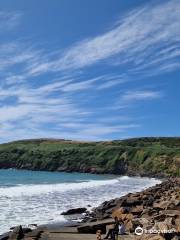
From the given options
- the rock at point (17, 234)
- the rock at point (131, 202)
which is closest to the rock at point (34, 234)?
the rock at point (17, 234)

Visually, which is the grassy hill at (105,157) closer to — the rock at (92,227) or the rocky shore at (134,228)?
the rocky shore at (134,228)

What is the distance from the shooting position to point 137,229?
2186cm

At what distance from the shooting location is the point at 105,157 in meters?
118

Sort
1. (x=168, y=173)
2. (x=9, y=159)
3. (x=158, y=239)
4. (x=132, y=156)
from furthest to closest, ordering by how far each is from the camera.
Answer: (x=9, y=159) < (x=132, y=156) < (x=168, y=173) < (x=158, y=239)

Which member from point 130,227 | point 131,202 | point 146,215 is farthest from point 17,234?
point 131,202

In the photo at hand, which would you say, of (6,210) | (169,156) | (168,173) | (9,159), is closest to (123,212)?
(6,210)

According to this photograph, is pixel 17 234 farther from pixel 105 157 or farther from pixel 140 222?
pixel 105 157

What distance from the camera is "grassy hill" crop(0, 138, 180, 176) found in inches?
3949

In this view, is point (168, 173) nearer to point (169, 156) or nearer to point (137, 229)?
point (169, 156)

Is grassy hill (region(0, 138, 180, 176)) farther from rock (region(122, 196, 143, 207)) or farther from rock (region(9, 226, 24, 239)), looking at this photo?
rock (region(9, 226, 24, 239))

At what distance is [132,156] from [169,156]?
1252 cm

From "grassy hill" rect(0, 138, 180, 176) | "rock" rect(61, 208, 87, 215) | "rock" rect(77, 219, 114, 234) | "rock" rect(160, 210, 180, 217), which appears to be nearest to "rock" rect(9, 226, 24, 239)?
"rock" rect(77, 219, 114, 234)

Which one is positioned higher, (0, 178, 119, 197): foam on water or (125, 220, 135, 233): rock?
(0, 178, 119, 197): foam on water

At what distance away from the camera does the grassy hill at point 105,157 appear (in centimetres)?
10031
